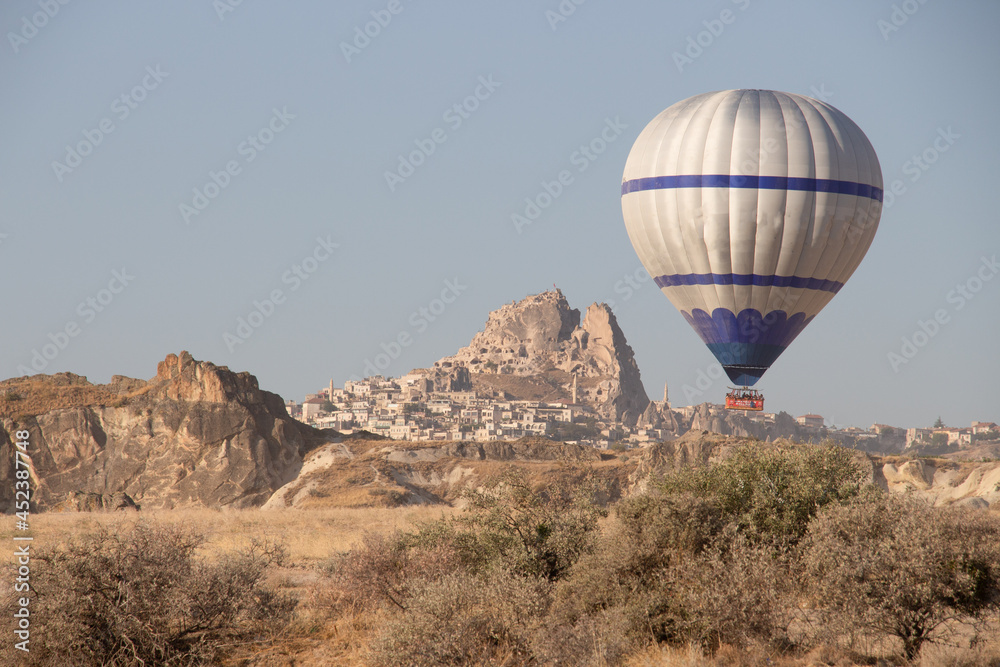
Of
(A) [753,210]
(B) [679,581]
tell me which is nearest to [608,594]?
(B) [679,581]

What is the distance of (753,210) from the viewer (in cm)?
2650

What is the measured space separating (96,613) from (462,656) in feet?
13.4

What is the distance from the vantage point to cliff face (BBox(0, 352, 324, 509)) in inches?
1861

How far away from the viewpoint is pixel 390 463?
47.4 m

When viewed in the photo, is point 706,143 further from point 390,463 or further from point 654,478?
point 390,463

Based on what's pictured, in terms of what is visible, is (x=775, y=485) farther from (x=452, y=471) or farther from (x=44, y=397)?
(x=44, y=397)

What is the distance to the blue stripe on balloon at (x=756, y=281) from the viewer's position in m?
27.0

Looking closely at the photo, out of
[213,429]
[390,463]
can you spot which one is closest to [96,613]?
[390,463]

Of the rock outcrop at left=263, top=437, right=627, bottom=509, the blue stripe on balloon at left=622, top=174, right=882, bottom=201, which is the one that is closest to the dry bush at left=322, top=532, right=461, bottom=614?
the blue stripe on balloon at left=622, top=174, right=882, bottom=201

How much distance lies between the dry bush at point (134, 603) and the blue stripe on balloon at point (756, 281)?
18467 mm

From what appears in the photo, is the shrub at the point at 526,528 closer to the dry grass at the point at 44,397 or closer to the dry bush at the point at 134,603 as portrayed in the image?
the dry bush at the point at 134,603

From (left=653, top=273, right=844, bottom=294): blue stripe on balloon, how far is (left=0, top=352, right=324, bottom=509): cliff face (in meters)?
26.5

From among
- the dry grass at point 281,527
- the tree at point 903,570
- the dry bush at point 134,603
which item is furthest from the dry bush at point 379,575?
the tree at point 903,570

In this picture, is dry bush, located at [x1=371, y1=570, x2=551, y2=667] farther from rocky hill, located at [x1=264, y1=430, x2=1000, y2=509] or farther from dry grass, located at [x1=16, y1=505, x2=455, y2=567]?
rocky hill, located at [x1=264, y1=430, x2=1000, y2=509]
